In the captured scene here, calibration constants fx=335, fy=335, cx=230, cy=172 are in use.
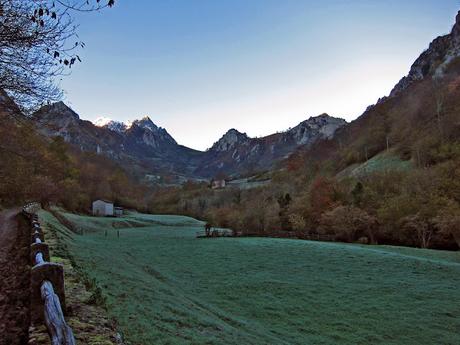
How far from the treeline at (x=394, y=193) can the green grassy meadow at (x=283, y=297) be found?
10.9m

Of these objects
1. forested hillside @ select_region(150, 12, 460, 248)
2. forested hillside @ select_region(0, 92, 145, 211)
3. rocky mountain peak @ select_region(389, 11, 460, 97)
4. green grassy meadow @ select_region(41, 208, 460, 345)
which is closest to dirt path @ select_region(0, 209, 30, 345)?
green grassy meadow @ select_region(41, 208, 460, 345)

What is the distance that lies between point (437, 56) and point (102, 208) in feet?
451

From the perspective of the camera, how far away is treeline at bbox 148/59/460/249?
36.9 m

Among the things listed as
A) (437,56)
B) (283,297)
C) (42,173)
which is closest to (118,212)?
(42,173)

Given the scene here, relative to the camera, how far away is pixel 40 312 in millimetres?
4742

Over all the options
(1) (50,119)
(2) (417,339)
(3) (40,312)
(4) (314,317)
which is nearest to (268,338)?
(4) (314,317)

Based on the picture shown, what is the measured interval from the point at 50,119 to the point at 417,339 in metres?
14.7

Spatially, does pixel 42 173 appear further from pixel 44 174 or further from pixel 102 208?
pixel 102 208

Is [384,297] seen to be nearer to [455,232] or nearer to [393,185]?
[455,232]

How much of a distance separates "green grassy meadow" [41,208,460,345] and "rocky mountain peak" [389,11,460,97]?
358ft

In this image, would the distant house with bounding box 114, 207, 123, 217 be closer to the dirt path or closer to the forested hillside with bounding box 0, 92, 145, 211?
the forested hillside with bounding box 0, 92, 145, 211

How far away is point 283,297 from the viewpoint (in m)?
15.4

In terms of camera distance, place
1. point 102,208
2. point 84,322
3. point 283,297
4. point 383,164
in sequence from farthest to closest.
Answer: point 102,208 < point 383,164 < point 283,297 < point 84,322

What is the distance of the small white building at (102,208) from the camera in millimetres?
80669
